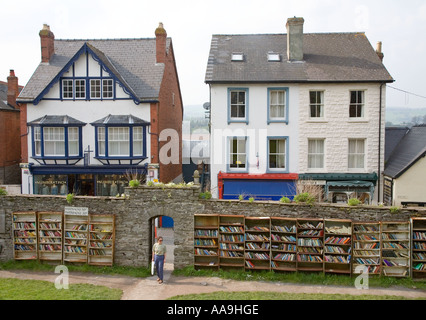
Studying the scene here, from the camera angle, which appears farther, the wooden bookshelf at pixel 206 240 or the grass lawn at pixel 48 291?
the wooden bookshelf at pixel 206 240

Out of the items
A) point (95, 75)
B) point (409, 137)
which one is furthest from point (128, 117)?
point (409, 137)

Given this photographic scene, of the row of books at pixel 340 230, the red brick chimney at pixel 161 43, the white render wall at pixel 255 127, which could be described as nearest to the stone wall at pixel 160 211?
the row of books at pixel 340 230

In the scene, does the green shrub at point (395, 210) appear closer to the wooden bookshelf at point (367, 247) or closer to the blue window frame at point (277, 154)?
the wooden bookshelf at point (367, 247)

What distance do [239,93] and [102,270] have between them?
38.9 ft

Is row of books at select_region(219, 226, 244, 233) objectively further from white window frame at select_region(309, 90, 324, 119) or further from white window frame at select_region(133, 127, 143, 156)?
white window frame at select_region(309, 90, 324, 119)

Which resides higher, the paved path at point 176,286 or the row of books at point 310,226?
the row of books at point 310,226

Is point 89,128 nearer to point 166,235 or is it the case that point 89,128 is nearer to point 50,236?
point 166,235

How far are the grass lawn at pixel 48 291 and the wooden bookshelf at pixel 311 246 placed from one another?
21.7 feet

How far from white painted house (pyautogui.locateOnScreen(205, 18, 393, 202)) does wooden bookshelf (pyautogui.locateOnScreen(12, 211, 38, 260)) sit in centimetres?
970

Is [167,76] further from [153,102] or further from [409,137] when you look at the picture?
[409,137]

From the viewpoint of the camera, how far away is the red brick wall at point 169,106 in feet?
77.3

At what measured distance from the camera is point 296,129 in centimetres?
2102

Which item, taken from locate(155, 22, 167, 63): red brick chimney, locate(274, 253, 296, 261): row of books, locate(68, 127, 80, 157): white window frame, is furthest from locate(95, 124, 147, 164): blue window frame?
locate(274, 253, 296, 261): row of books

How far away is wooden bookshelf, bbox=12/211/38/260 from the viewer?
1513cm
